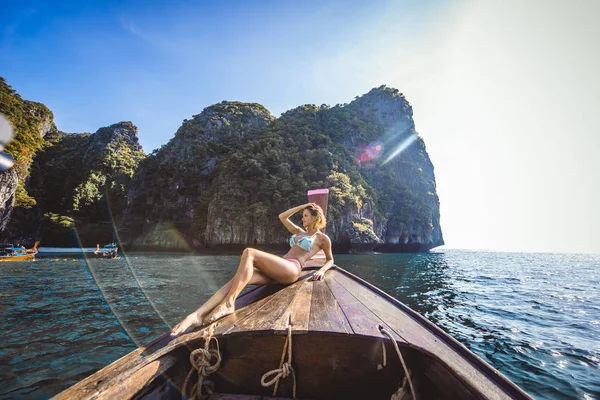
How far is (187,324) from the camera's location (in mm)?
1590

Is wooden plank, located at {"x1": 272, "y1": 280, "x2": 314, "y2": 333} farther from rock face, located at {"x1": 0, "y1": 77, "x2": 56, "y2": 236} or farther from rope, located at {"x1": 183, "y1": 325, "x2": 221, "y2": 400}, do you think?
rock face, located at {"x1": 0, "y1": 77, "x2": 56, "y2": 236}

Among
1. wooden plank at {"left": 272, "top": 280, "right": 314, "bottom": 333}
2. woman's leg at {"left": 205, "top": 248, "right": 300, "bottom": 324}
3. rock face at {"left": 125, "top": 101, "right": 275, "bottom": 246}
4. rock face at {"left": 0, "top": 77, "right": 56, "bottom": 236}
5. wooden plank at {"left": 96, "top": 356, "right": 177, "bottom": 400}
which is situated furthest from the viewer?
rock face at {"left": 125, "top": 101, "right": 275, "bottom": 246}

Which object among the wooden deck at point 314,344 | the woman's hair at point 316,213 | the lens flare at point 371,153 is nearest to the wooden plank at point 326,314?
the wooden deck at point 314,344

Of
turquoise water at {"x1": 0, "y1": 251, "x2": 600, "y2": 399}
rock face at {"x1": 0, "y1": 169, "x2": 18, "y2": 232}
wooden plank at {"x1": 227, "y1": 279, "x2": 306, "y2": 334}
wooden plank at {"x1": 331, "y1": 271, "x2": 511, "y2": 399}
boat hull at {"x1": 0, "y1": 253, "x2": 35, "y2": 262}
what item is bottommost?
boat hull at {"x1": 0, "y1": 253, "x2": 35, "y2": 262}

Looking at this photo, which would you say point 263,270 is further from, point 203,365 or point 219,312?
point 203,365

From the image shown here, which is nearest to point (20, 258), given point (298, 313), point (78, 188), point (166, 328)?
point (166, 328)

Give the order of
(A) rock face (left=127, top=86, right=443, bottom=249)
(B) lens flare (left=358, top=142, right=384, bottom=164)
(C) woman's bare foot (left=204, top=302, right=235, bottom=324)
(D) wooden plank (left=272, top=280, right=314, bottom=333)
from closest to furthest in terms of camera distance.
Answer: (D) wooden plank (left=272, top=280, right=314, bottom=333)
(C) woman's bare foot (left=204, top=302, right=235, bottom=324)
(A) rock face (left=127, top=86, right=443, bottom=249)
(B) lens flare (left=358, top=142, right=384, bottom=164)

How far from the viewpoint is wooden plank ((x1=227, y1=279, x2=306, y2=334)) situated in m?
1.46

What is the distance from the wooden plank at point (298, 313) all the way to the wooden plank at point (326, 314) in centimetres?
4

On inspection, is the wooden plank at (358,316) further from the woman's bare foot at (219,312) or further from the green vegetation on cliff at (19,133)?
the green vegetation on cliff at (19,133)

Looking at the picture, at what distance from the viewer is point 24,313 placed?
470 cm

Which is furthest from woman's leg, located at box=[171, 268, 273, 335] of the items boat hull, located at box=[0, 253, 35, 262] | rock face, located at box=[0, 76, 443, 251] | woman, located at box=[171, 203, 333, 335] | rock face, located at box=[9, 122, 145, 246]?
rock face, located at box=[9, 122, 145, 246]

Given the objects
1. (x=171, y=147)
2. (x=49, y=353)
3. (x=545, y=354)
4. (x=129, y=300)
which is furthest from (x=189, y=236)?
(x=545, y=354)

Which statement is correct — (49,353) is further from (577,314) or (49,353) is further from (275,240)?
(275,240)
